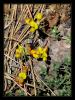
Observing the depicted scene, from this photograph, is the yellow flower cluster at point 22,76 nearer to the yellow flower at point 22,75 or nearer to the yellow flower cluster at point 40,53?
the yellow flower at point 22,75

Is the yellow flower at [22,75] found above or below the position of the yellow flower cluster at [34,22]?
below

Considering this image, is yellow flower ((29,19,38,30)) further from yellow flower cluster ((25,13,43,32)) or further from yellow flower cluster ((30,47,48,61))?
yellow flower cluster ((30,47,48,61))

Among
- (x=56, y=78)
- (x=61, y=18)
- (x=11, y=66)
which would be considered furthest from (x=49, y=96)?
(x=61, y=18)

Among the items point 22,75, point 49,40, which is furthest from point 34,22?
point 22,75

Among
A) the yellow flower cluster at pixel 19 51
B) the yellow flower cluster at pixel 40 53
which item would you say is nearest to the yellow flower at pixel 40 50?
the yellow flower cluster at pixel 40 53

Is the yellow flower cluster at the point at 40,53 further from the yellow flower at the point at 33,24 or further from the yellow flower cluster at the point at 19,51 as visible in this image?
the yellow flower at the point at 33,24

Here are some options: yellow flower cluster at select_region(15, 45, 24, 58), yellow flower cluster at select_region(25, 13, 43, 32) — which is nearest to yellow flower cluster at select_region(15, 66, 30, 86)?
yellow flower cluster at select_region(15, 45, 24, 58)

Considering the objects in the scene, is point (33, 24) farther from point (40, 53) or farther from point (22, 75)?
point (22, 75)

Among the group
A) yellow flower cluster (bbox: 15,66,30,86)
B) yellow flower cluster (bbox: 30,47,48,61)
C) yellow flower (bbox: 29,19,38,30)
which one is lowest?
yellow flower cluster (bbox: 15,66,30,86)

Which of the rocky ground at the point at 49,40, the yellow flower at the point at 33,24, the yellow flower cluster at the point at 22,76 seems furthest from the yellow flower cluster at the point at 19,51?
the yellow flower at the point at 33,24

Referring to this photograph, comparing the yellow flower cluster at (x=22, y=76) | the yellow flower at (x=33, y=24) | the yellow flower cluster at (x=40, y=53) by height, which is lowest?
the yellow flower cluster at (x=22, y=76)
